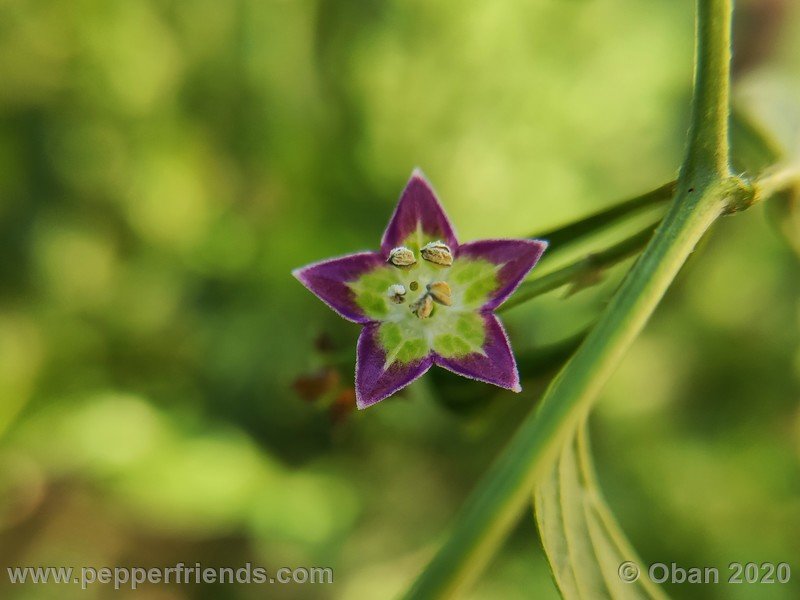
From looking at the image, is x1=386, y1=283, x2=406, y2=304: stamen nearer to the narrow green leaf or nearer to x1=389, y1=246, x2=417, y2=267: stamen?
x1=389, y1=246, x2=417, y2=267: stamen

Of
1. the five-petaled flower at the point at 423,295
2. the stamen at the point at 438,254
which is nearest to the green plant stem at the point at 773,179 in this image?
the five-petaled flower at the point at 423,295

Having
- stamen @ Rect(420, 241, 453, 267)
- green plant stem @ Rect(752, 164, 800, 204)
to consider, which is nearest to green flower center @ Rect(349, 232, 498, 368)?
stamen @ Rect(420, 241, 453, 267)

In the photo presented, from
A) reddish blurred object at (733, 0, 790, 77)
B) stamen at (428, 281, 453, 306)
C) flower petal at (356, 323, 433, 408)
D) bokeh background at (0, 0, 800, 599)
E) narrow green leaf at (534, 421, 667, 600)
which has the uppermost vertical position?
reddish blurred object at (733, 0, 790, 77)

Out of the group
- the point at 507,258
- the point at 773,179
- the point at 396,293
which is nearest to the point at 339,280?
the point at 396,293

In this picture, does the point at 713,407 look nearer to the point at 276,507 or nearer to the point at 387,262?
the point at 276,507

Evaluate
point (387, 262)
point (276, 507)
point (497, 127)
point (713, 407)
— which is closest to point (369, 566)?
point (276, 507)

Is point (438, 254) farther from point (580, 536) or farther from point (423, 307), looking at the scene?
point (580, 536)

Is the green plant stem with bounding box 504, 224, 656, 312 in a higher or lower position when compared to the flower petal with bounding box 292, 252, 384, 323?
lower

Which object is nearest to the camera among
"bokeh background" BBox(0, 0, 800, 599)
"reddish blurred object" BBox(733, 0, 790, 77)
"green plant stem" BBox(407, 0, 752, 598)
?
"green plant stem" BBox(407, 0, 752, 598)
